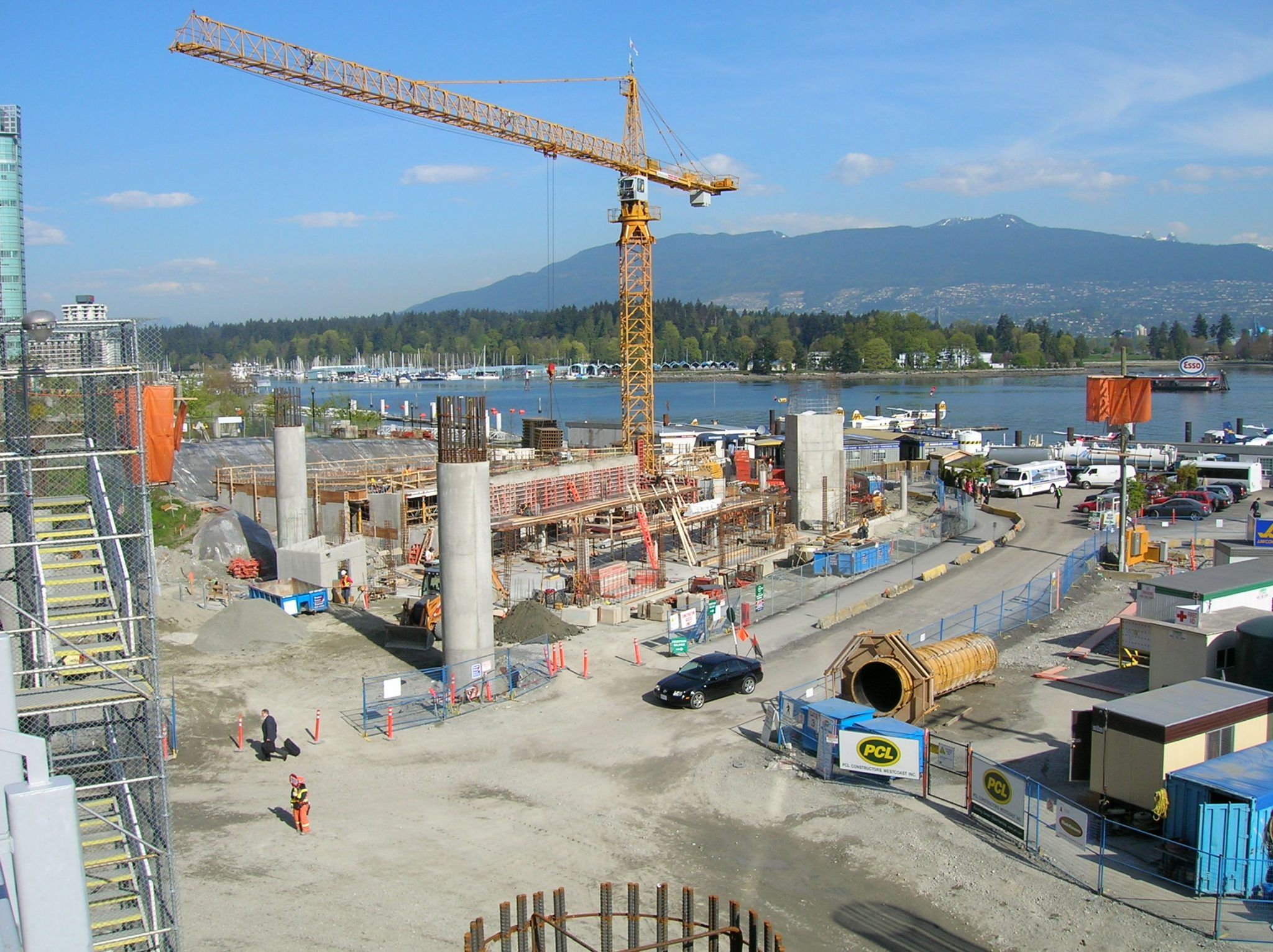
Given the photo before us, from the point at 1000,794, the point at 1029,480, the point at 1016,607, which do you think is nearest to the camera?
the point at 1000,794

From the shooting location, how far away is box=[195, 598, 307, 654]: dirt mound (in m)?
21.6

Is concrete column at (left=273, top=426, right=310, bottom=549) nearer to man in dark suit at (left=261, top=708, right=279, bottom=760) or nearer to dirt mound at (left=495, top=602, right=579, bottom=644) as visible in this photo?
dirt mound at (left=495, top=602, right=579, bottom=644)

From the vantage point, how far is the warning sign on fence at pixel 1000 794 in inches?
491

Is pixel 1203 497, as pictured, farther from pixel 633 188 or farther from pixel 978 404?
pixel 978 404

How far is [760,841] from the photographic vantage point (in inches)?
507

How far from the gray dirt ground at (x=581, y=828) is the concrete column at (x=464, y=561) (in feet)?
6.16

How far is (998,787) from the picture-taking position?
12.8 m

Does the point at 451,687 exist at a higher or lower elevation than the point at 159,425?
lower

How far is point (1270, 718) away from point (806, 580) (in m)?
14.3

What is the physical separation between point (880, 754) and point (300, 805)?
791 centimetres

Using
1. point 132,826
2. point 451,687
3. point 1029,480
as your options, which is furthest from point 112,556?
point 1029,480

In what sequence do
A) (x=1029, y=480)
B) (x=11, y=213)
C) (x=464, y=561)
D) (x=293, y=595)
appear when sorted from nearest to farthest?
(x=464, y=561) → (x=293, y=595) → (x=1029, y=480) → (x=11, y=213)

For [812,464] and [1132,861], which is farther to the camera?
[812,464]

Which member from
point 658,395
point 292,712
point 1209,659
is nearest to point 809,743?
point 1209,659
